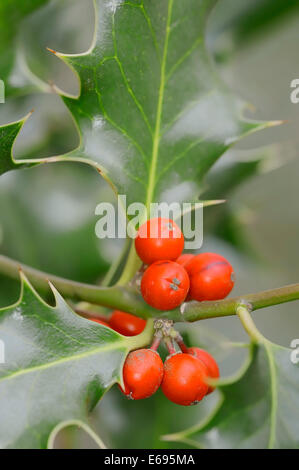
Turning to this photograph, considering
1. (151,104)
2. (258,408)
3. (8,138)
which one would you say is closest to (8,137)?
(8,138)

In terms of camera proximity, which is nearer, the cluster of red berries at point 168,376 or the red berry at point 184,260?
the cluster of red berries at point 168,376

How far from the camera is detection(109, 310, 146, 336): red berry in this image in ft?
2.58

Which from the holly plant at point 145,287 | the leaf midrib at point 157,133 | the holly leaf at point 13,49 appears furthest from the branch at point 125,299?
the holly leaf at point 13,49

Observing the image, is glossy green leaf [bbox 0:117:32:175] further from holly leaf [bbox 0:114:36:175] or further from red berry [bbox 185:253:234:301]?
red berry [bbox 185:253:234:301]

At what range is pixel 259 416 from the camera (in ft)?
2.15

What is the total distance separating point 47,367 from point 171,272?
183 mm

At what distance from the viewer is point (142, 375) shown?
646mm

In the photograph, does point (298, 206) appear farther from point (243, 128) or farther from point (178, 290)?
point (178, 290)

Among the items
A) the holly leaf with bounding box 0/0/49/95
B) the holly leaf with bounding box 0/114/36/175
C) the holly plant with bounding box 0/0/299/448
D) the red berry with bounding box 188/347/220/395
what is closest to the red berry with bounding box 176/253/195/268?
the holly plant with bounding box 0/0/299/448

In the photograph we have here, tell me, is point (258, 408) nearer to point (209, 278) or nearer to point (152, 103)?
point (209, 278)

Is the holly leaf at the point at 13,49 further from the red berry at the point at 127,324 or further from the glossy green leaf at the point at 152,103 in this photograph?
the red berry at the point at 127,324

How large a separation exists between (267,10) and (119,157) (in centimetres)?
68

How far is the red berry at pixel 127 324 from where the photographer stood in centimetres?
79

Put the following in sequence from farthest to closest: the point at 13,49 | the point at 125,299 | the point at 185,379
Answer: the point at 13,49 → the point at 125,299 → the point at 185,379
